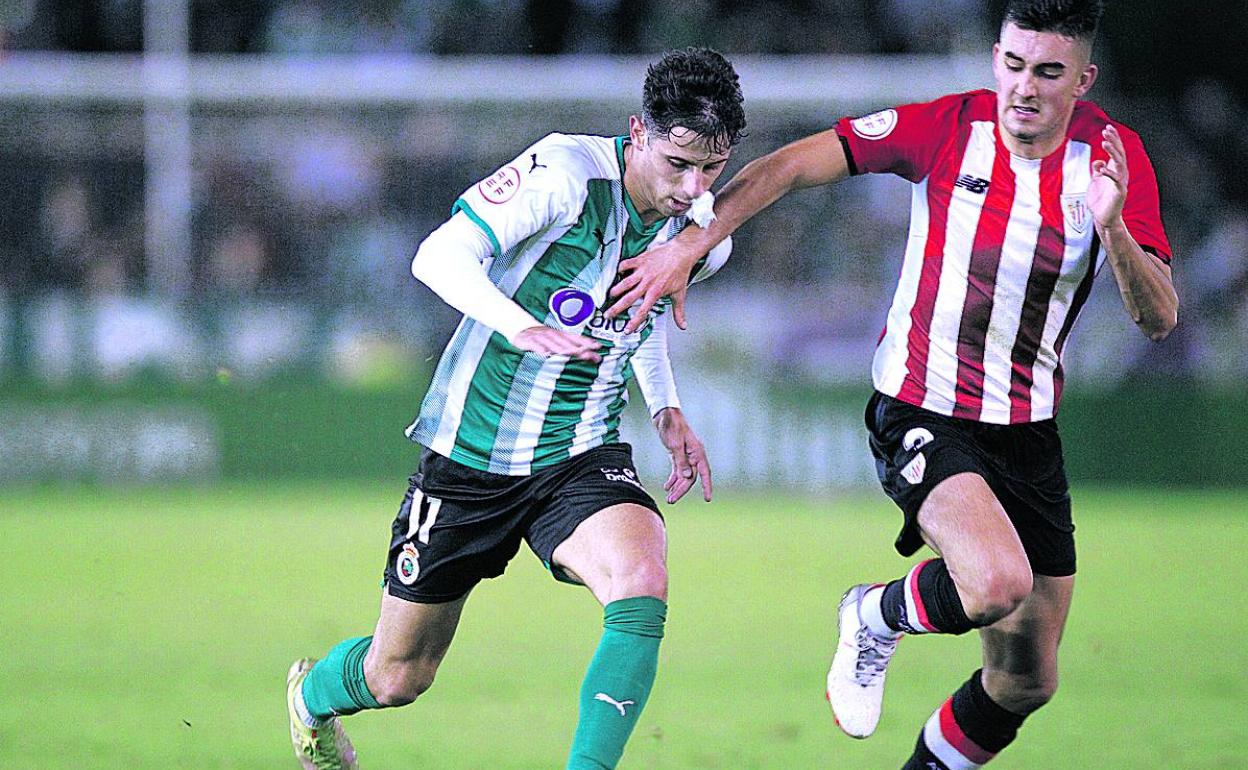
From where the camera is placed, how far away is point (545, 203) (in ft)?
14.8

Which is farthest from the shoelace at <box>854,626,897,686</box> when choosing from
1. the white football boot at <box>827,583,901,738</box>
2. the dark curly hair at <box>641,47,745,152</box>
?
the dark curly hair at <box>641,47,745,152</box>

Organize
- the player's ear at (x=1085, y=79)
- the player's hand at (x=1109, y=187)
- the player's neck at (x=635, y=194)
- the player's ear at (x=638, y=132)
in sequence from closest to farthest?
the player's hand at (x=1109, y=187) → the player's ear at (x=638, y=132) → the player's neck at (x=635, y=194) → the player's ear at (x=1085, y=79)

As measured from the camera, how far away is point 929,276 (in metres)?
5.00

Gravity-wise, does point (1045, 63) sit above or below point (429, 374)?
above

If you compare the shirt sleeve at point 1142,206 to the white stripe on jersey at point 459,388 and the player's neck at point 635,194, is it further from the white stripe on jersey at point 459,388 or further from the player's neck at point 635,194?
the white stripe on jersey at point 459,388

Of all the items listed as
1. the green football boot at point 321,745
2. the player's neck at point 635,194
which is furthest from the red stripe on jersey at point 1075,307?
the green football boot at point 321,745

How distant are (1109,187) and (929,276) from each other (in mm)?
776

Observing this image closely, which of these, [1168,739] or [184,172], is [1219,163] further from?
[1168,739]

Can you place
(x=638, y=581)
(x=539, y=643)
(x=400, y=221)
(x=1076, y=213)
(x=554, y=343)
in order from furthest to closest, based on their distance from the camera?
(x=400, y=221) < (x=539, y=643) < (x=1076, y=213) < (x=638, y=581) < (x=554, y=343)

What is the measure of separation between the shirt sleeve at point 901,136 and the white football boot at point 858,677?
1276 millimetres

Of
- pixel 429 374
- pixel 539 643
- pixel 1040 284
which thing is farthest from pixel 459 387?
pixel 429 374

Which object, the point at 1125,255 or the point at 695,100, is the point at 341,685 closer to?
the point at 695,100

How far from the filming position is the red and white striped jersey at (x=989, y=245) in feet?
16.0

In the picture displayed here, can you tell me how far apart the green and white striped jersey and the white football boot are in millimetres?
934
